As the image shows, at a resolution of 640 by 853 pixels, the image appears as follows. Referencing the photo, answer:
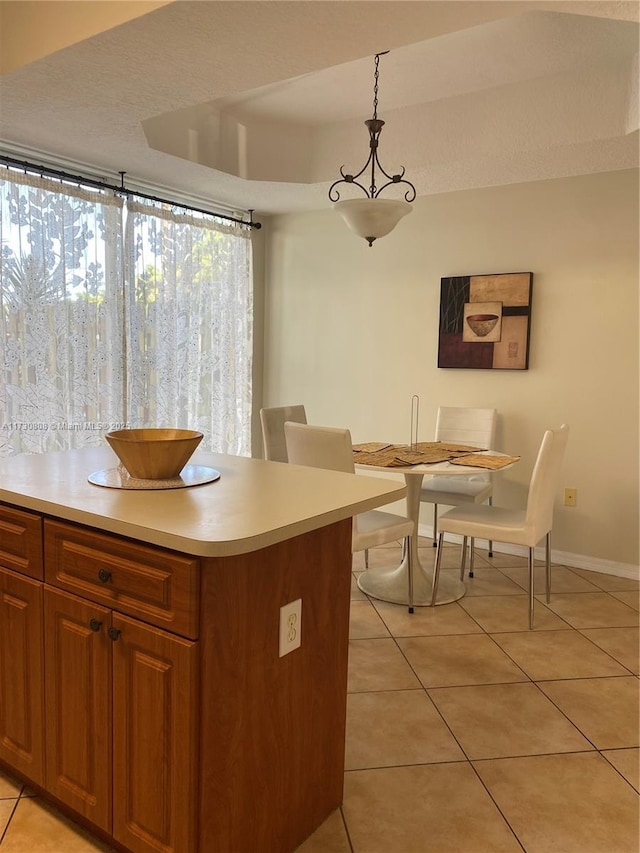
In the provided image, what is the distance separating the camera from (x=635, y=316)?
3.59m

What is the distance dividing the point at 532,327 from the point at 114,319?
2593 mm

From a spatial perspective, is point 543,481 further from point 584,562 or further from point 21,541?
point 21,541

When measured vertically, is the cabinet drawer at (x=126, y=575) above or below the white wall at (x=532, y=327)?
below

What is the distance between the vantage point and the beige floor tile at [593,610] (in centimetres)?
305

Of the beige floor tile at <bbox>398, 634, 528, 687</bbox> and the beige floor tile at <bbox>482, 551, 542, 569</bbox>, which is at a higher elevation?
the beige floor tile at <bbox>482, 551, 542, 569</bbox>

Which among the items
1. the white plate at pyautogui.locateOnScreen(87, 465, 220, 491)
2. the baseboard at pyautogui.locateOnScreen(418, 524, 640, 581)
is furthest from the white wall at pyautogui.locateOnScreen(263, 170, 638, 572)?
the white plate at pyautogui.locateOnScreen(87, 465, 220, 491)

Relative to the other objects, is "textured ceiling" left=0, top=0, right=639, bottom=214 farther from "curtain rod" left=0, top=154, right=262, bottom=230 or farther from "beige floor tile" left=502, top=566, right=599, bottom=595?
"beige floor tile" left=502, top=566, right=599, bottom=595

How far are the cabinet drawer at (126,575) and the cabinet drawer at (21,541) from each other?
1.5 inches

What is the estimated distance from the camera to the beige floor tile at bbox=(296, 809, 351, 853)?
1.61 metres

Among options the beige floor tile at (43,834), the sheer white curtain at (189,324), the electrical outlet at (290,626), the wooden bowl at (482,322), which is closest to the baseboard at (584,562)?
the wooden bowl at (482,322)

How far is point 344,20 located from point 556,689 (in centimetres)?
249

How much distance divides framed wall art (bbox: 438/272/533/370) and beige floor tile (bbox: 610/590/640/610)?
1.42 meters

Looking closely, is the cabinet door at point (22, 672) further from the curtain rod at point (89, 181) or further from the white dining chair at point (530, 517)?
the curtain rod at point (89, 181)

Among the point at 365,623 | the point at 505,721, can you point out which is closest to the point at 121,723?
the point at 505,721
